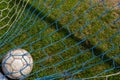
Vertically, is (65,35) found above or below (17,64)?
above

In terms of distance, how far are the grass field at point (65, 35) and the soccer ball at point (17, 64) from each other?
0.85 ft

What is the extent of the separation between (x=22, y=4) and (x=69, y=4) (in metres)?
0.70

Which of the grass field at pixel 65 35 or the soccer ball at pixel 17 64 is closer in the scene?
the soccer ball at pixel 17 64

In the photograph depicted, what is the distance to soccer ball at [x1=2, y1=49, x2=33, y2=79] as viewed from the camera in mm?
3086

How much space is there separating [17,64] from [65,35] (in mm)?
966

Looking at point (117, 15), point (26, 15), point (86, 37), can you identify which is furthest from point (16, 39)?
point (117, 15)

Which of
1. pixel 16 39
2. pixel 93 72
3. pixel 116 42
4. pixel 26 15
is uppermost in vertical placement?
pixel 26 15

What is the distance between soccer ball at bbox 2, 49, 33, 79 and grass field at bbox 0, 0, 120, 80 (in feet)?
0.85

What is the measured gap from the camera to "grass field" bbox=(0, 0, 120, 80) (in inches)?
139

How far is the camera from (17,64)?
3076mm

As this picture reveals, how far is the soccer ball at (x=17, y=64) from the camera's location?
3.09m

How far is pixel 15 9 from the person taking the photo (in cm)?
404

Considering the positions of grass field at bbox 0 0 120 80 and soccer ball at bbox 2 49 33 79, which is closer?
soccer ball at bbox 2 49 33 79

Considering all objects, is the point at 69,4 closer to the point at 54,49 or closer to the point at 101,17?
the point at 101,17
